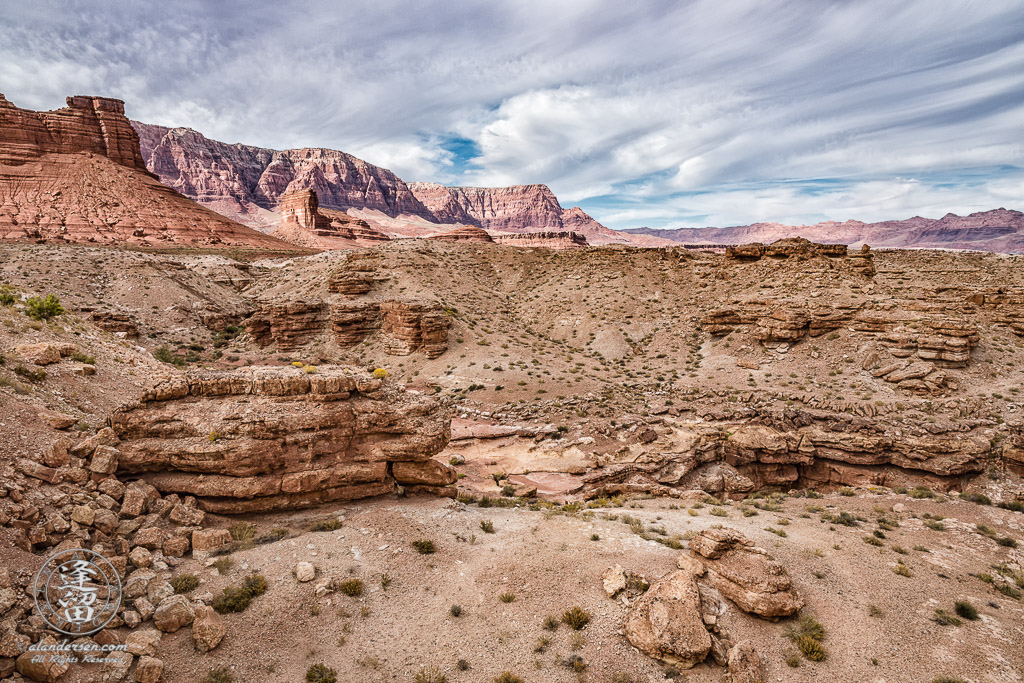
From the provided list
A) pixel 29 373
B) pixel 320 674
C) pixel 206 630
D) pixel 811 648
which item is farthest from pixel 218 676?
pixel 811 648

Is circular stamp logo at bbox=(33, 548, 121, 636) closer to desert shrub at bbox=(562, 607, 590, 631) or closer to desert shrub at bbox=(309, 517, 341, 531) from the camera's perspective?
desert shrub at bbox=(309, 517, 341, 531)

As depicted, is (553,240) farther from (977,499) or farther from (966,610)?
(966,610)

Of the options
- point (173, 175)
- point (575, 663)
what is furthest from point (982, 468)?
point (173, 175)

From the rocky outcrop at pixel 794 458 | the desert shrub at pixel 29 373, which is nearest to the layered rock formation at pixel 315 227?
the desert shrub at pixel 29 373

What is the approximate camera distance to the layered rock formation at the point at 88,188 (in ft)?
196

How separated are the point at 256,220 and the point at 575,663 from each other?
179837 mm

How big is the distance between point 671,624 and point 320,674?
662cm

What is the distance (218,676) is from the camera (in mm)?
6340

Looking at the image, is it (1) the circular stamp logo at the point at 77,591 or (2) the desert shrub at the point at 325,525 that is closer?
(1) the circular stamp logo at the point at 77,591

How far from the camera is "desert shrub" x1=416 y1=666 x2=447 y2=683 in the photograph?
711cm

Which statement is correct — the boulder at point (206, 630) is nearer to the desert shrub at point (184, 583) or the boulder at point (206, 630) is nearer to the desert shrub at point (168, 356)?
the desert shrub at point (184, 583)

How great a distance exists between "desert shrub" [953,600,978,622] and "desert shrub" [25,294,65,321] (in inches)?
1085

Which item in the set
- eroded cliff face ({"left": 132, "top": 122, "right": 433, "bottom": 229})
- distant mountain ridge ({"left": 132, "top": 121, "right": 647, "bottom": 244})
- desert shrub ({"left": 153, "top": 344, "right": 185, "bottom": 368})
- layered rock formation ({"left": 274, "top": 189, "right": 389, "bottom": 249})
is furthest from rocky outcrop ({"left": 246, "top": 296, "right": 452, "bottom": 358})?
distant mountain ridge ({"left": 132, "top": 121, "right": 647, "bottom": 244})

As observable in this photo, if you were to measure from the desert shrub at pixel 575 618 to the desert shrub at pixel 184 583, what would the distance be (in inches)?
290
